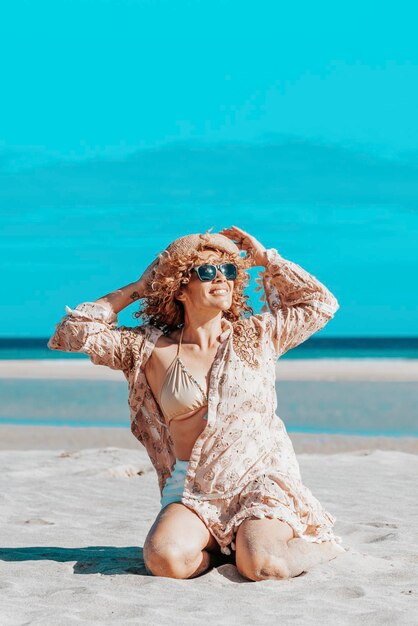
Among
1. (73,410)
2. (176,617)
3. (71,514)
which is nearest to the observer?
(176,617)

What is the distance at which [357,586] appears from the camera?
202 inches

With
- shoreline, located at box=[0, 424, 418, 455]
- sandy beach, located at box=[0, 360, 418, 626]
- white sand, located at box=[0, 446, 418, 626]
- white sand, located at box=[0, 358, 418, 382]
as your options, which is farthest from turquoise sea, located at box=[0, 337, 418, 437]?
white sand, located at box=[0, 446, 418, 626]

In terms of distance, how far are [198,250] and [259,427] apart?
1012mm

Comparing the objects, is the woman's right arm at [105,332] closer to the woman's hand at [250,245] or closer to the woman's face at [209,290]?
the woman's face at [209,290]

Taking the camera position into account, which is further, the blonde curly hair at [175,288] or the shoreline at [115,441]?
the shoreline at [115,441]

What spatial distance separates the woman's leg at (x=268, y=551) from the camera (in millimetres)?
5230

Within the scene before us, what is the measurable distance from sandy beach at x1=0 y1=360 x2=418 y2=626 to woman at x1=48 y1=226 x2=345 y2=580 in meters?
0.18

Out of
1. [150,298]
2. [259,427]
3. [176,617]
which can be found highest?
[150,298]

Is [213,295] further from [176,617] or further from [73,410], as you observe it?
[73,410]

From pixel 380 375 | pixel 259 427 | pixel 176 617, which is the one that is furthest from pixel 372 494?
pixel 380 375

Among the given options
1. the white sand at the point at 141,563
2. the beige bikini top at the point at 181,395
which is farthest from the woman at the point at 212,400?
the white sand at the point at 141,563

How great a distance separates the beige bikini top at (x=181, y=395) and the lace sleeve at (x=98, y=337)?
254 millimetres

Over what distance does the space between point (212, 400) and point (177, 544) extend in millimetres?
759

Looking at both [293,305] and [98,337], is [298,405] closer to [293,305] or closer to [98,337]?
[293,305]
